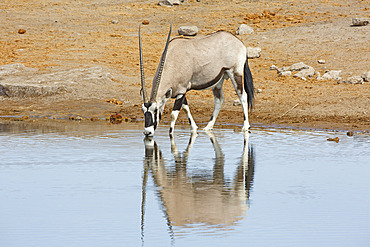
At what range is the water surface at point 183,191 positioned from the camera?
13.9 feet

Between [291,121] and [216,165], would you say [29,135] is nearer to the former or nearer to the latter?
[216,165]

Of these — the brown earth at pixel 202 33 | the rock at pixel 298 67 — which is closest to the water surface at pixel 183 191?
the brown earth at pixel 202 33

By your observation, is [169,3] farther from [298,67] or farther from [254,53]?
[298,67]

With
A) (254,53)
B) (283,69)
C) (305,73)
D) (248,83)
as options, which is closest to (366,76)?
(305,73)

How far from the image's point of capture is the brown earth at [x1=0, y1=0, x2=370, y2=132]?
13.3 metres

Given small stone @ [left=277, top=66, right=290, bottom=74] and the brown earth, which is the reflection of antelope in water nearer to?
the brown earth

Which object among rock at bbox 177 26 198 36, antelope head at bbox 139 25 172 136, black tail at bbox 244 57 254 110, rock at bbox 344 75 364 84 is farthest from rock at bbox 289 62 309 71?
antelope head at bbox 139 25 172 136

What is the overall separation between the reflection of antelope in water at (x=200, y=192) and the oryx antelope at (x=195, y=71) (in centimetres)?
217

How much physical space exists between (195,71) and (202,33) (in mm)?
13249

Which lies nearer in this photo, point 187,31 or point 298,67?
point 298,67

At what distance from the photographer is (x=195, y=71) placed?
1060cm

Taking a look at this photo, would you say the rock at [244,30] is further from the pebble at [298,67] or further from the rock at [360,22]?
the pebble at [298,67]

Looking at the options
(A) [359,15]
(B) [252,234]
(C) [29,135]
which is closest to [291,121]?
(C) [29,135]

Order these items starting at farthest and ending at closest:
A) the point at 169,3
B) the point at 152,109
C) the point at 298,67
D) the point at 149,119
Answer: the point at 169,3, the point at 298,67, the point at 152,109, the point at 149,119
